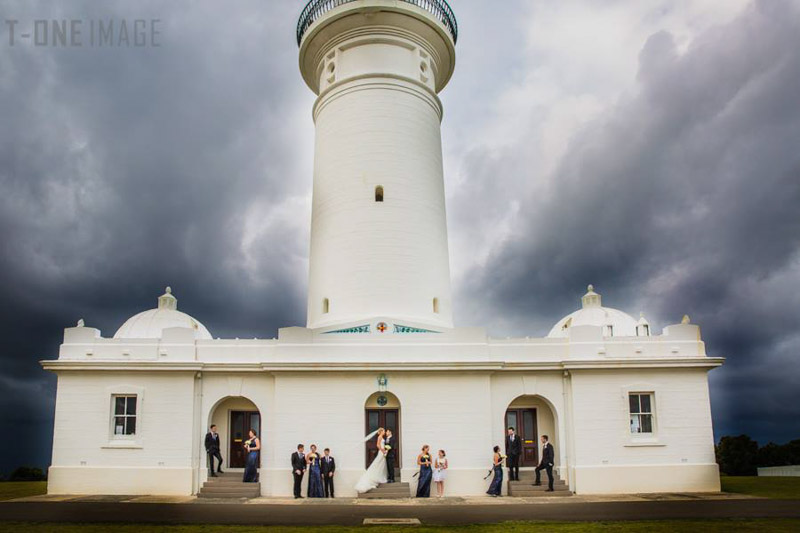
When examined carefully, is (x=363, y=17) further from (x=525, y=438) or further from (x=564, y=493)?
(x=564, y=493)

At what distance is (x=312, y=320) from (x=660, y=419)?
1129 centimetres

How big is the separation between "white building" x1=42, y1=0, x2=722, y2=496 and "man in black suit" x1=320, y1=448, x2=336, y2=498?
34cm

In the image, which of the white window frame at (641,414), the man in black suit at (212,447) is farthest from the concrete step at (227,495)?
the white window frame at (641,414)

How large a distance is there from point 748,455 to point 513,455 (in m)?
29.4

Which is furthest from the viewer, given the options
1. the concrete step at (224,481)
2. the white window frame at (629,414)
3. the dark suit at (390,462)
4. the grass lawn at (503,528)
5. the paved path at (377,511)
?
the white window frame at (629,414)

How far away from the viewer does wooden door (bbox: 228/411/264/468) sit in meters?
21.7

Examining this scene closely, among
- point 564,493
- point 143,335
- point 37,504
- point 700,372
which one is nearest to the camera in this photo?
point 37,504

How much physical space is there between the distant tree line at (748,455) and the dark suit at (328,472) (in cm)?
3063

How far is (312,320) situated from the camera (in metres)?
23.6

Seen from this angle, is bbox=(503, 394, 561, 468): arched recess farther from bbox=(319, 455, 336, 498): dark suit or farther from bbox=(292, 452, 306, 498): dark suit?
bbox=(292, 452, 306, 498): dark suit

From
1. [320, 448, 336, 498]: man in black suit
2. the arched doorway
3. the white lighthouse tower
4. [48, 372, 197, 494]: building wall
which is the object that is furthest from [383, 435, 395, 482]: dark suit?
[48, 372, 197, 494]: building wall

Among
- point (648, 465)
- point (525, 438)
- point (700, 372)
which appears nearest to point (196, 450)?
point (525, 438)

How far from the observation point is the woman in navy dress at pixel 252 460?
19969 millimetres

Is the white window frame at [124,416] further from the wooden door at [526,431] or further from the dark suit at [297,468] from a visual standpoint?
the wooden door at [526,431]
